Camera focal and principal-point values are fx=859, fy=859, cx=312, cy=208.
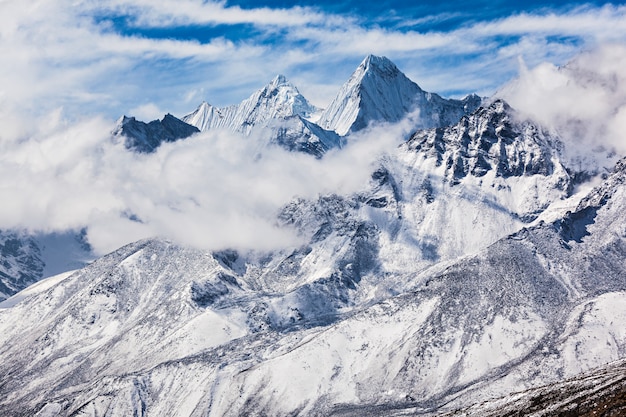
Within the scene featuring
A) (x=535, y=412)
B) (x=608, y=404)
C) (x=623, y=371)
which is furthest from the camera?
(x=623, y=371)

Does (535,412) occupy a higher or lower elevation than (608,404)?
lower

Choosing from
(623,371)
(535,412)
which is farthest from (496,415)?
(623,371)

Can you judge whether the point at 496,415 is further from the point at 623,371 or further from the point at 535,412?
the point at 623,371

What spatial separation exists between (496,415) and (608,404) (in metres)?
39.3

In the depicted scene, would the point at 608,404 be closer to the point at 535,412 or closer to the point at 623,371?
the point at 535,412

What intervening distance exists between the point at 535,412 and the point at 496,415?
16953mm

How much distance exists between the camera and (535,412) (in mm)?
181250

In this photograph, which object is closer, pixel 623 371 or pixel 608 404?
pixel 608 404

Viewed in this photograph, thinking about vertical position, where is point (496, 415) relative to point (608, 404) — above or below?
below

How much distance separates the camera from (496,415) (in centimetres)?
19688

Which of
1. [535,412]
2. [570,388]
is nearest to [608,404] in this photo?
[535,412]

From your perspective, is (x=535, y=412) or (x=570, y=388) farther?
(x=570, y=388)

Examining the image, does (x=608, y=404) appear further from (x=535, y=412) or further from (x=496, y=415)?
(x=496, y=415)

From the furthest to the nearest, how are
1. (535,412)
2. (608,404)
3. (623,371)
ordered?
1. (623,371)
2. (535,412)
3. (608,404)
